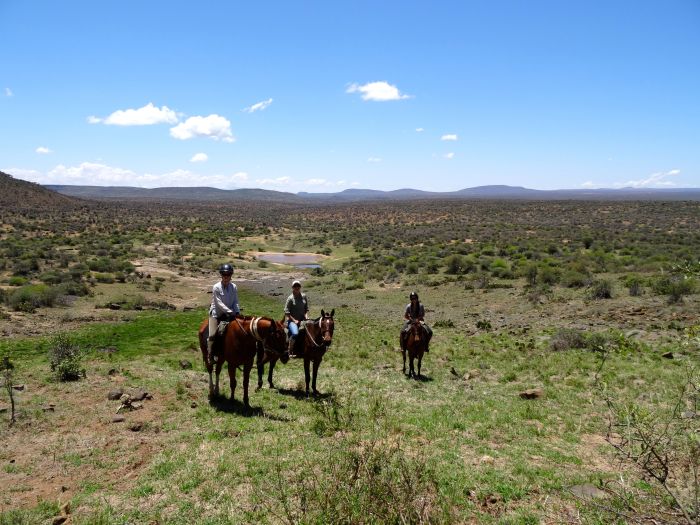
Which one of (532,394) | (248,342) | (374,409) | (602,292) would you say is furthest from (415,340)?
(602,292)

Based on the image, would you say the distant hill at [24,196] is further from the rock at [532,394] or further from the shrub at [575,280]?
the rock at [532,394]

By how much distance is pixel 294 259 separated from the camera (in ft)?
182

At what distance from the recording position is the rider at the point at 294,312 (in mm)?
11383

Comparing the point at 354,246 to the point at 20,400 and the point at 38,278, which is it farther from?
the point at 20,400

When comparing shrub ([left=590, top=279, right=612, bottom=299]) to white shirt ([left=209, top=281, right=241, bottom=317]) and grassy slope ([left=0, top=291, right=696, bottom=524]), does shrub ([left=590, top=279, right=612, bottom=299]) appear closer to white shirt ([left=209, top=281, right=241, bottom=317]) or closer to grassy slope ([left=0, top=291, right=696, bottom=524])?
grassy slope ([left=0, top=291, right=696, bottom=524])

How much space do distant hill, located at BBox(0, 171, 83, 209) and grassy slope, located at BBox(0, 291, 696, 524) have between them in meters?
88.9

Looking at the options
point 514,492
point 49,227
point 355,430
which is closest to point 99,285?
point 355,430

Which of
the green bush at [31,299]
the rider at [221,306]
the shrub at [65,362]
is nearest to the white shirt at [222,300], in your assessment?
the rider at [221,306]

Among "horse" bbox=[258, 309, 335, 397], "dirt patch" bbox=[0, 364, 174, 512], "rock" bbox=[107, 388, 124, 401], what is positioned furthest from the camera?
"horse" bbox=[258, 309, 335, 397]

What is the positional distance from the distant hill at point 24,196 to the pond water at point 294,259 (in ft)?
189

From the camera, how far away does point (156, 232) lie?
7144cm

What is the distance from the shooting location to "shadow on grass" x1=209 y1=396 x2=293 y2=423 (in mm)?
9378

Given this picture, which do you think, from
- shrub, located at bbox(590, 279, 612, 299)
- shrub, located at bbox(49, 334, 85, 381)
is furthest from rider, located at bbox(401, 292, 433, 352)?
shrub, located at bbox(590, 279, 612, 299)

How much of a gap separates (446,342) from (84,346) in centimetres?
1472
